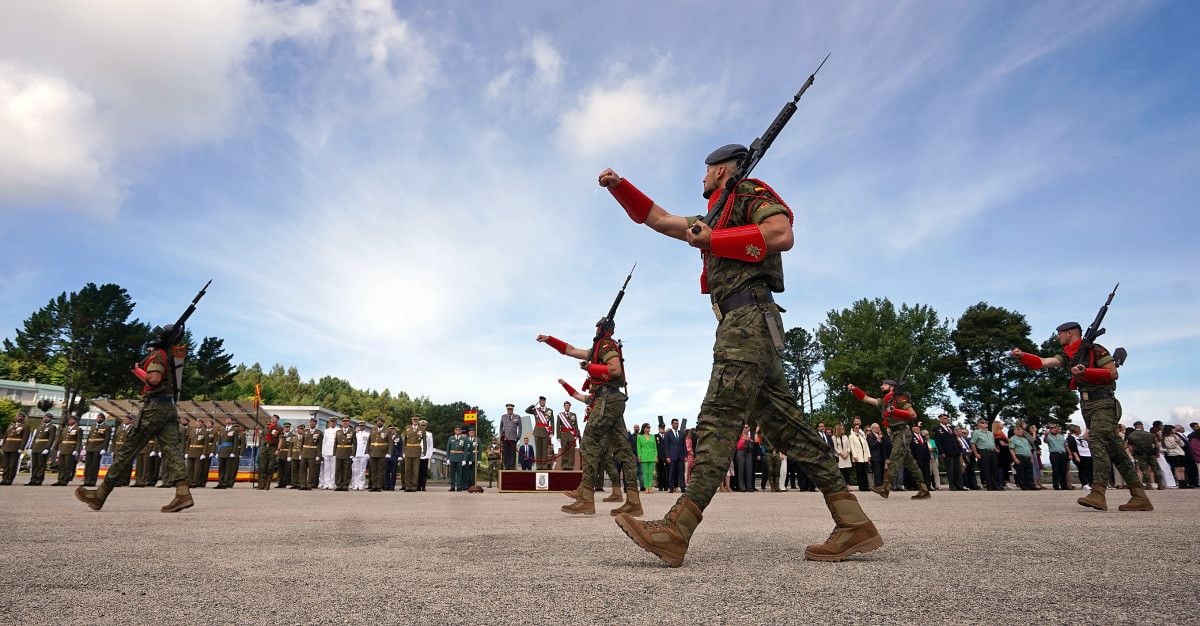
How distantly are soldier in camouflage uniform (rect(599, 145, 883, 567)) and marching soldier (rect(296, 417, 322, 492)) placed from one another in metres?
19.9

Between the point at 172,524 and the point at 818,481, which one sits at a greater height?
the point at 818,481

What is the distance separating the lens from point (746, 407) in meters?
3.80

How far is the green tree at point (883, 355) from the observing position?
5459 cm

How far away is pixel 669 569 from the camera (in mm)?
3395

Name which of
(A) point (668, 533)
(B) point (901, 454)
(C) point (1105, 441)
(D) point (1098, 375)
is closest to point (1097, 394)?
(D) point (1098, 375)

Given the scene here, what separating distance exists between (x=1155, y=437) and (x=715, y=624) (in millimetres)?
24757

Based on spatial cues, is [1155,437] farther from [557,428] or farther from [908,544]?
[908,544]

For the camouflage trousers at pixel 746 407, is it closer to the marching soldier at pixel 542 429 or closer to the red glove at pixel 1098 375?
the red glove at pixel 1098 375

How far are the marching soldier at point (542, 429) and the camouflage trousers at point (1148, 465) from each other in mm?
16778

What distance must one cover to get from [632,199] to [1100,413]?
8.00m

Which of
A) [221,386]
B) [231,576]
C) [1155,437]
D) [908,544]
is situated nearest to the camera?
[231,576]

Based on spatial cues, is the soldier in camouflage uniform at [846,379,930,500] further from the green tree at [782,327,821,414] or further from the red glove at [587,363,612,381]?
the green tree at [782,327,821,414]

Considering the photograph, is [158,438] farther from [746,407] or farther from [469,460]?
[469,460]

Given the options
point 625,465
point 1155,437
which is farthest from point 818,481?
point 1155,437
